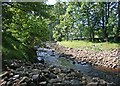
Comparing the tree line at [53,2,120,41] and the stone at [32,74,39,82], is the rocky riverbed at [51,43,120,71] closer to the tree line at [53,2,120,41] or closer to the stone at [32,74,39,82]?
the tree line at [53,2,120,41]

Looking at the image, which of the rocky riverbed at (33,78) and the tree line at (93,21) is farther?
the tree line at (93,21)

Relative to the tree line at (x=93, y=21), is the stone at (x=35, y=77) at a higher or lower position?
lower

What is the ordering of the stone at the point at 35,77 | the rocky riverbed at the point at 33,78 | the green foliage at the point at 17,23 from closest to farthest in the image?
the rocky riverbed at the point at 33,78 < the stone at the point at 35,77 < the green foliage at the point at 17,23

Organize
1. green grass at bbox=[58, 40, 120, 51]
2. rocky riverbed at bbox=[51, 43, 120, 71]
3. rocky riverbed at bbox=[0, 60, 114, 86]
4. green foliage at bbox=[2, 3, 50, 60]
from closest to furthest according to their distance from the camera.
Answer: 1. rocky riverbed at bbox=[0, 60, 114, 86]
2. green foliage at bbox=[2, 3, 50, 60]
3. rocky riverbed at bbox=[51, 43, 120, 71]
4. green grass at bbox=[58, 40, 120, 51]

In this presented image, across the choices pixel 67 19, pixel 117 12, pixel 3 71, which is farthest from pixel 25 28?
pixel 117 12

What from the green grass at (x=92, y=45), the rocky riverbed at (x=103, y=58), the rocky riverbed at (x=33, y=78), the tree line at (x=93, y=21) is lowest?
the rocky riverbed at (x=103, y=58)

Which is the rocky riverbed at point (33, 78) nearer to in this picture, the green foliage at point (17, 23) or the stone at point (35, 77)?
the stone at point (35, 77)

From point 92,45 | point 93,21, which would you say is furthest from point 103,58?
point 93,21

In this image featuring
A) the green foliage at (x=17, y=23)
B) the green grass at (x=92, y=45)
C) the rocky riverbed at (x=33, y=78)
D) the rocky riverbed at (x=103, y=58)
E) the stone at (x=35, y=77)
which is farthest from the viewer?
the green grass at (x=92, y=45)

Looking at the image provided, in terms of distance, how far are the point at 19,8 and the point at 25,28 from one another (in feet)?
5.39

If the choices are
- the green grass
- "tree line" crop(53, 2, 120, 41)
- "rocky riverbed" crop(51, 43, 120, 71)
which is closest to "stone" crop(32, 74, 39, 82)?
"rocky riverbed" crop(51, 43, 120, 71)

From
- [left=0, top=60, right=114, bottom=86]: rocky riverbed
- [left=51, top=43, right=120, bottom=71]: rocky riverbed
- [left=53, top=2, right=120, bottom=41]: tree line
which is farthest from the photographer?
[left=53, top=2, right=120, bottom=41]: tree line

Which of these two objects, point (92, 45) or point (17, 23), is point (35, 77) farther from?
point (92, 45)

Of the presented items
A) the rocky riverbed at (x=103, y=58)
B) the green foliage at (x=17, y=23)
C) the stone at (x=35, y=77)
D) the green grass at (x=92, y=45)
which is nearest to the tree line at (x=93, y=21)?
the green grass at (x=92, y=45)
